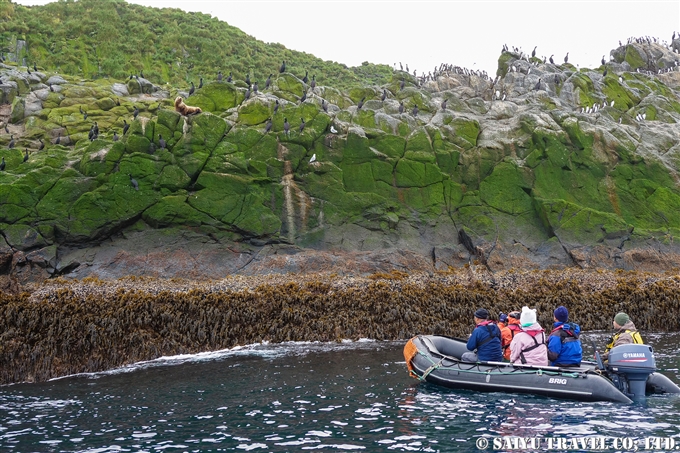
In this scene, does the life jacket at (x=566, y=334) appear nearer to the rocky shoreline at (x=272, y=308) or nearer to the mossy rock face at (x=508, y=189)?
the rocky shoreline at (x=272, y=308)

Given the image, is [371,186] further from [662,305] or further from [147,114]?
[147,114]

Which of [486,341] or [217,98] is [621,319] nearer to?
[486,341]

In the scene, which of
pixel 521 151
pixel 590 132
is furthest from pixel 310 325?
pixel 590 132

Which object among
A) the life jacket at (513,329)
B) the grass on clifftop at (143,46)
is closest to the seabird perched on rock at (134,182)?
the life jacket at (513,329)

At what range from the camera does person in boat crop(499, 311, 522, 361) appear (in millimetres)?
15289

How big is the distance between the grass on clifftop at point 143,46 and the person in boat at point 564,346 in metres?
53.9

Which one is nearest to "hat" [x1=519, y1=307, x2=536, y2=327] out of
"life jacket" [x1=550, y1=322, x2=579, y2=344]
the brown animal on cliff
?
"life jacket" [x1=550, y1=322, x2=579, y2=344]

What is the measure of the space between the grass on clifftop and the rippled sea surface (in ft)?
163

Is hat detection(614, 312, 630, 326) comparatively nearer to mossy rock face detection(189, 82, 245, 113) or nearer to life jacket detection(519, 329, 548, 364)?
life jacket detection(519, 329, 548, 364)

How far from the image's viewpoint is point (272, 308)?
21.9 metres

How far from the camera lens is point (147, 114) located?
40.7 m

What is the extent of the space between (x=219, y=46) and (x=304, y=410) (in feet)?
232

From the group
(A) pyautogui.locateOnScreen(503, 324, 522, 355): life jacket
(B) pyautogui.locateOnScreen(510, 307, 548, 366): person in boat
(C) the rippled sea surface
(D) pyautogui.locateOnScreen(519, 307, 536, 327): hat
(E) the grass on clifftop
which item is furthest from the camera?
(E) the grass on clifftop

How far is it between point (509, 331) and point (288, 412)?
268 inches
